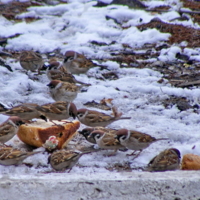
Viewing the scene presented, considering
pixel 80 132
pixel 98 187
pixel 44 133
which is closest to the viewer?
pixel 98 187

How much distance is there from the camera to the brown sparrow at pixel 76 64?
8.78 meters

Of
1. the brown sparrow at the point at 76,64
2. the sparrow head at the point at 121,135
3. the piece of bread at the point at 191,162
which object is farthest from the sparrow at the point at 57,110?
the brown sparrow at the point at 76,64

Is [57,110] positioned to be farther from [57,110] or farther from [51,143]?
[51,143]

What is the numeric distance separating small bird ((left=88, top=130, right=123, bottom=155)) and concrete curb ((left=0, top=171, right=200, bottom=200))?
157 cm

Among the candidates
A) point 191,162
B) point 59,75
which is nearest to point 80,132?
point 191,162

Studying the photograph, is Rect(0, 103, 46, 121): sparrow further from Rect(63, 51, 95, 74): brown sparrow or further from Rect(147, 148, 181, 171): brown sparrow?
Rect(63, 51, 95, 74): brown sparrow

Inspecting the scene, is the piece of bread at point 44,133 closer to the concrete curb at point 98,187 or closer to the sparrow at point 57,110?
the sparrow at point 57,110

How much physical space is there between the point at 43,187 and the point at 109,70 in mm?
5583

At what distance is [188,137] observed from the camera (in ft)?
18.8

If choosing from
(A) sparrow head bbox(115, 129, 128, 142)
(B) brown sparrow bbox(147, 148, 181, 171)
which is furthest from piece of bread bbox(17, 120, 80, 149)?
(B) brown sparrow bbox(147, 148, 181, 171)

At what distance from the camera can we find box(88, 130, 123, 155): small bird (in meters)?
5.36

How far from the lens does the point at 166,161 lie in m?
4.76

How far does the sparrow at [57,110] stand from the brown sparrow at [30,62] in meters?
2.70

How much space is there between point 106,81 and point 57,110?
250 centimetres
